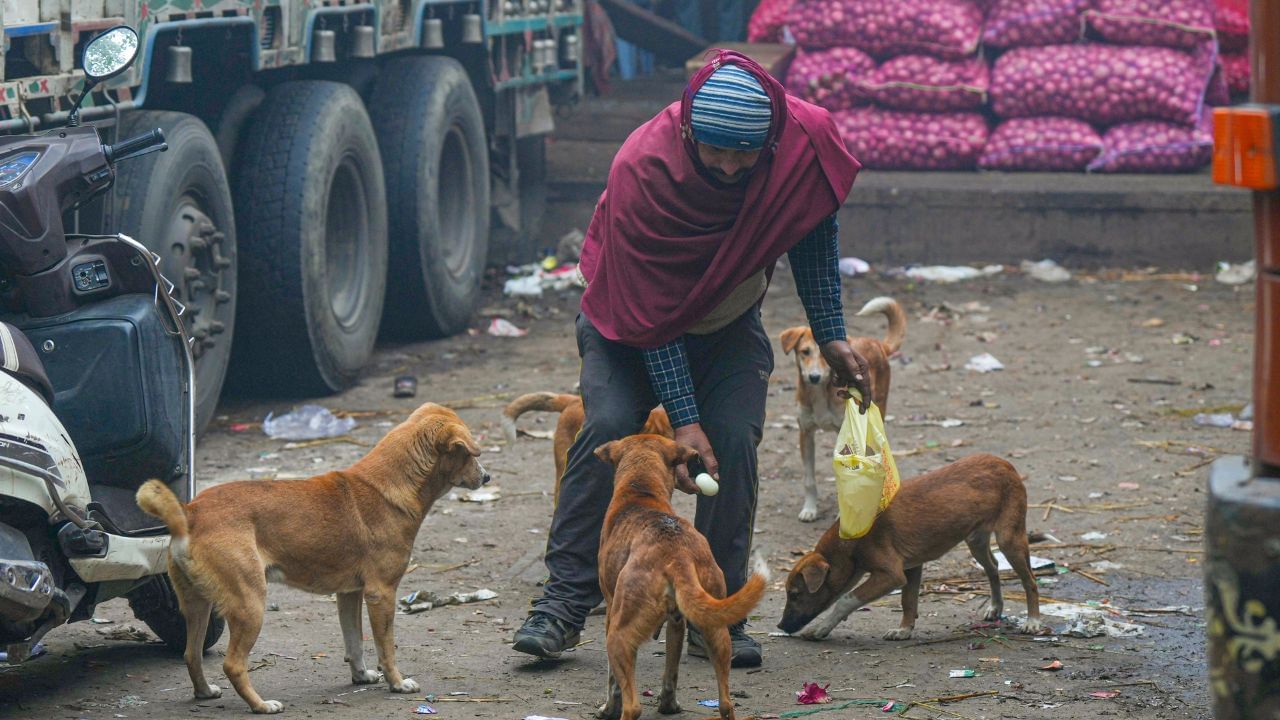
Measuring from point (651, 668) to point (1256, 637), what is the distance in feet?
7.54

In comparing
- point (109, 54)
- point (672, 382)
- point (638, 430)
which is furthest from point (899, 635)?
point (109, 54)

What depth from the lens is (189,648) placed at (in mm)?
3895

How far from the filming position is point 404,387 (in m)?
8.06

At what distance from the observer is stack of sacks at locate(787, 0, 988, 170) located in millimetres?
11852

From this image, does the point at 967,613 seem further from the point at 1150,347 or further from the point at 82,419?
the point at 1150,347

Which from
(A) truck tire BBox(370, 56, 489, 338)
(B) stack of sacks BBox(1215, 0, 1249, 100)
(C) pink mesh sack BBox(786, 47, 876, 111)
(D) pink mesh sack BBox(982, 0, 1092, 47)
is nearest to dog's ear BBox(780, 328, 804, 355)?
(A) truck tire BBox(370, 56, 489, 338)

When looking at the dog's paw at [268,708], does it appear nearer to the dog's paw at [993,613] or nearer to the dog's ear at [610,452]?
the dog's ear at [610,452]

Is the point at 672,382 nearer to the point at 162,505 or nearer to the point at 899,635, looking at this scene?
the point at 899,635

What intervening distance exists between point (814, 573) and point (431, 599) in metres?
1.37

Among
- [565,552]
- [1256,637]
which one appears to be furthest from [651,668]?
[1256,637]

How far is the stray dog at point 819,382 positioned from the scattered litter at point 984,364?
223cm

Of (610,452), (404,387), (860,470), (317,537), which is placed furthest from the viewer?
(404,387)

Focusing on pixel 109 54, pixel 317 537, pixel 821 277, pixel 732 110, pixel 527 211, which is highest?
pixel 109 54

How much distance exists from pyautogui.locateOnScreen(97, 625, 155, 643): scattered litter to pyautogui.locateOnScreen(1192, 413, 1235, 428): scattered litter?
4.98m
